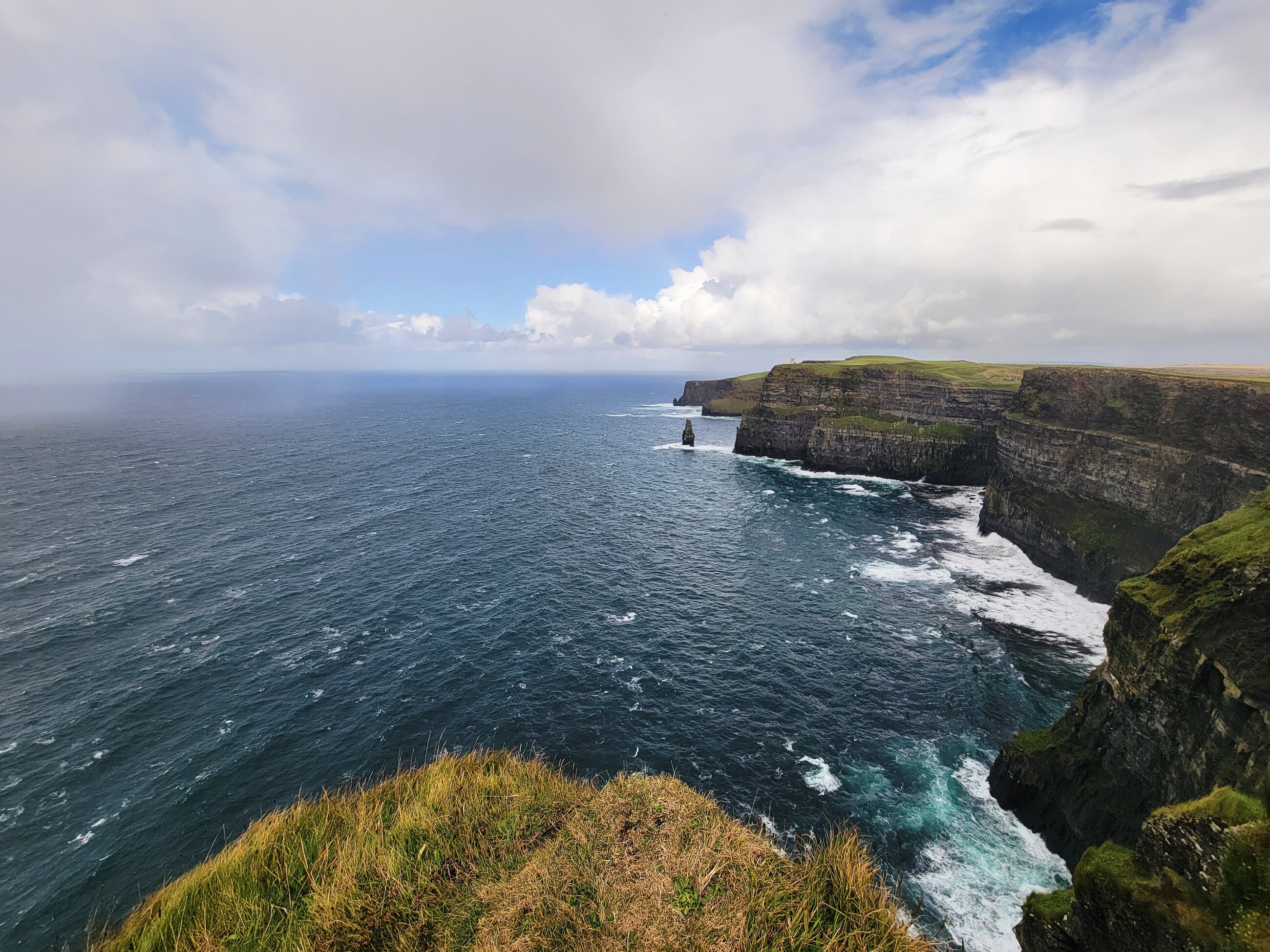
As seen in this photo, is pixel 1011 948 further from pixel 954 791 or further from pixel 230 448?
pixel 230 448

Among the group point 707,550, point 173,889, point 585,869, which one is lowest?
point 707,550

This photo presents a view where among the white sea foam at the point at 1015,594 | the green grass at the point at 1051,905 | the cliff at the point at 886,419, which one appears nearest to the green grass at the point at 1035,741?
the green grass at the point at 1051,905

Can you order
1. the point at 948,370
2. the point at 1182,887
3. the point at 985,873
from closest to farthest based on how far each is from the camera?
the point at 1182,887 → the point at 985,873 → the point at 948,370

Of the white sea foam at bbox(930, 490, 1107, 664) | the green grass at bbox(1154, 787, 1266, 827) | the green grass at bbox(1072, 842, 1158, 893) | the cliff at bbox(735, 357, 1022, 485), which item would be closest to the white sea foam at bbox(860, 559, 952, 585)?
the white sea foam at bbox(930, 490, 1107, 664)

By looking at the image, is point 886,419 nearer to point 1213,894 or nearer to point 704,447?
point 704,447

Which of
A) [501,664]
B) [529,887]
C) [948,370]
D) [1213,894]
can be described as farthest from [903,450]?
[529,887]

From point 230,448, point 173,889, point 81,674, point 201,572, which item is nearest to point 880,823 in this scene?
point 173,889

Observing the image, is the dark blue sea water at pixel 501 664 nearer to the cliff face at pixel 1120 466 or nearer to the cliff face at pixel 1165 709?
the cliff face at pixel 1165 709
